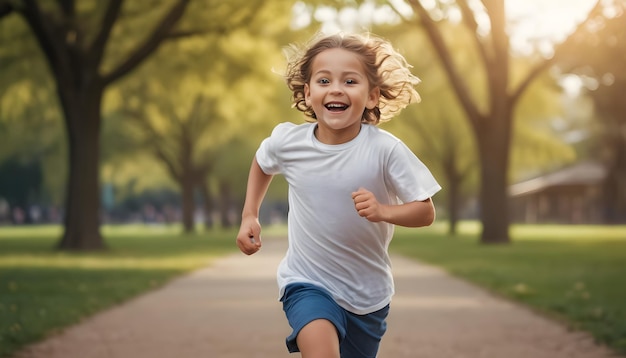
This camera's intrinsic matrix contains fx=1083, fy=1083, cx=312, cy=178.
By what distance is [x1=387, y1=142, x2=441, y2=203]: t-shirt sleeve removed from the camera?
438 centimetres

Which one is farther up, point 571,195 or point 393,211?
point 393,211

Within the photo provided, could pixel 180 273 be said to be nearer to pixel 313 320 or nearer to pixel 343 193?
pixel 343 193

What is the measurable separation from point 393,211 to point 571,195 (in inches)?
3287

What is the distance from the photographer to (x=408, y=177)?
14.5 ft

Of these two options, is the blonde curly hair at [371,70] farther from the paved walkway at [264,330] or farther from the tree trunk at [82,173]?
the tree trunk at [82,173]

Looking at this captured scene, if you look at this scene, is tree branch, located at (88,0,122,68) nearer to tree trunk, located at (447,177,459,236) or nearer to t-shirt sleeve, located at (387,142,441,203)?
t-shirt sleeve, located at (387,142,441,203)

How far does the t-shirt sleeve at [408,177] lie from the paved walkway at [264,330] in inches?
141

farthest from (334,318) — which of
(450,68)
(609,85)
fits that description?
(609,85)

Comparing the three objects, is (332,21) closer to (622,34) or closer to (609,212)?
(622,34)

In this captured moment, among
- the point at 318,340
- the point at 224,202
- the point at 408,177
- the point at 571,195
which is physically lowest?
the point at 571,195

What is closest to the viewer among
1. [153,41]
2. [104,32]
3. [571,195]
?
[153,41]

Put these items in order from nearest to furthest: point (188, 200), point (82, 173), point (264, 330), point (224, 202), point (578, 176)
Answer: point (264, 330)
point (82, 173)
point (188, 200)
point (224, 202)
point (578, 176)

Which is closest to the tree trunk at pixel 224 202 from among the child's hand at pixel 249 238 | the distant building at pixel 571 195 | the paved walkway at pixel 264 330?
the distant building at pixel 571 195

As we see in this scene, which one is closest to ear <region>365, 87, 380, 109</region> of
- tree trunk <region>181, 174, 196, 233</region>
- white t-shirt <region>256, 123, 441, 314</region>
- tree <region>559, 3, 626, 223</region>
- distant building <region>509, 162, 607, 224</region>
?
white t-shirt <region>256, 123, 441, 314</region>
